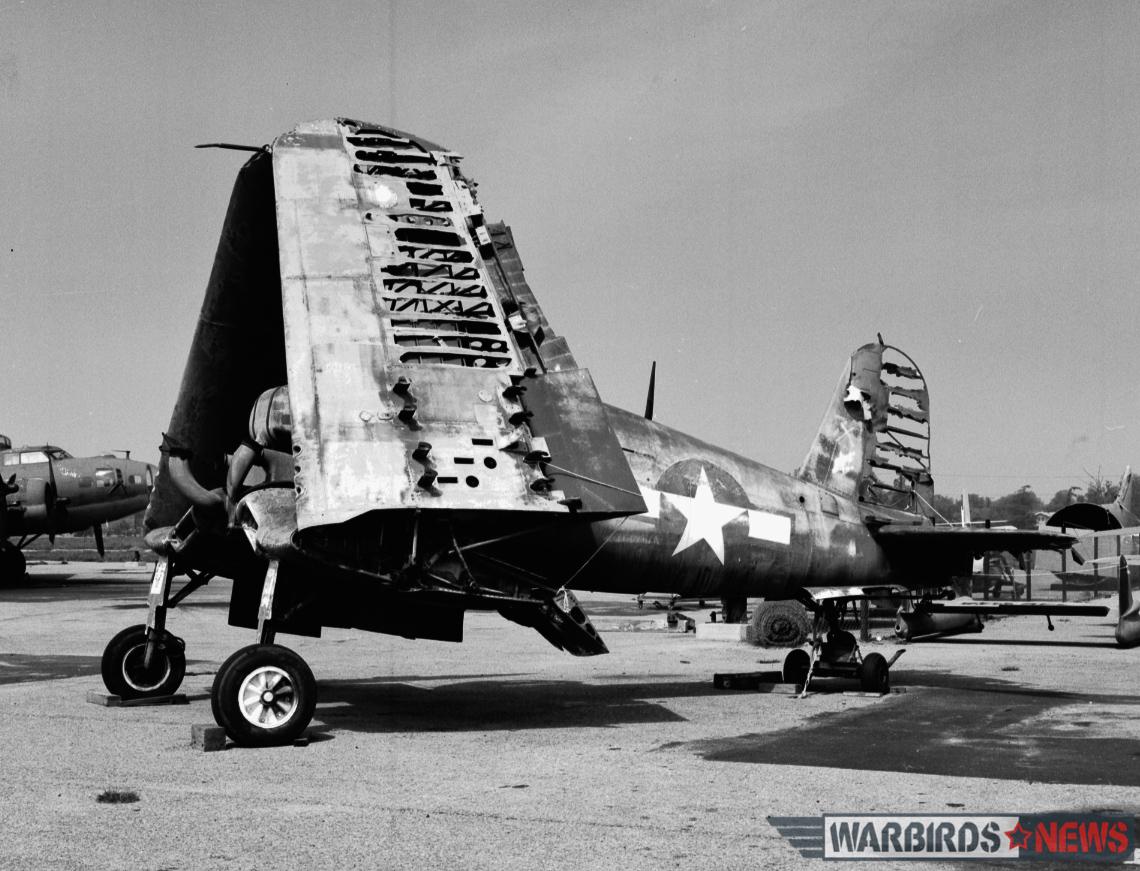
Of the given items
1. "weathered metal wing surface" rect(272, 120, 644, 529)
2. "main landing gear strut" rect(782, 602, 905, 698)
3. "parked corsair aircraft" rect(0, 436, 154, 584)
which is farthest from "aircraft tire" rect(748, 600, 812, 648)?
"parked corsair aircraft" rect(0, 436, 154, 584)

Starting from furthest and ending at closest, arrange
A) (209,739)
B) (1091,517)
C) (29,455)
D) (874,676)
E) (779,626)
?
(29,455)
(1091,517)
(779,626)
(874,676)
(209,739)

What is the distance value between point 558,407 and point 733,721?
346 cm

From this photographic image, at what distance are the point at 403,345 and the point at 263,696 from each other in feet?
10.1

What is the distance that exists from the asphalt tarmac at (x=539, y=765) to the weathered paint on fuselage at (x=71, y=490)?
2601cm

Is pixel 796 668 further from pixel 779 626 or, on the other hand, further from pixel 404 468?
pixel 404 468

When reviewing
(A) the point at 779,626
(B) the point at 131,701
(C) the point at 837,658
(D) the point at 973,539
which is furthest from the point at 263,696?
(A) the point at 779,626

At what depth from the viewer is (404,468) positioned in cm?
961

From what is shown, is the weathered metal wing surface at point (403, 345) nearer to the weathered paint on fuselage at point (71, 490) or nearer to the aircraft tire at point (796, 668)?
the aircraft tire at point (796, 668)

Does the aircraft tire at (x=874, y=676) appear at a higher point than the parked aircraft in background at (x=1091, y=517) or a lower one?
lower

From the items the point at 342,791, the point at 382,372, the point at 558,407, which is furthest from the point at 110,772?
the point at 558,407

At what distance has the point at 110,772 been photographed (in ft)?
28.1

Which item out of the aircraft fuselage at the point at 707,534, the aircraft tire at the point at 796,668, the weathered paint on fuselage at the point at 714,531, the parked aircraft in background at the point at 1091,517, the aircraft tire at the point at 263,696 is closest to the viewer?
the aircraft tire at the point at 263,696

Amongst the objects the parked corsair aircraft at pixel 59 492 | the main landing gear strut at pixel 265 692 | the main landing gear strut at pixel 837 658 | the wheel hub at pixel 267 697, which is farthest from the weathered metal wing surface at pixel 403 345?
the parked corsair aircraft at pixel 59 492

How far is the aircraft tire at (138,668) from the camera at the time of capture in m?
12.5
